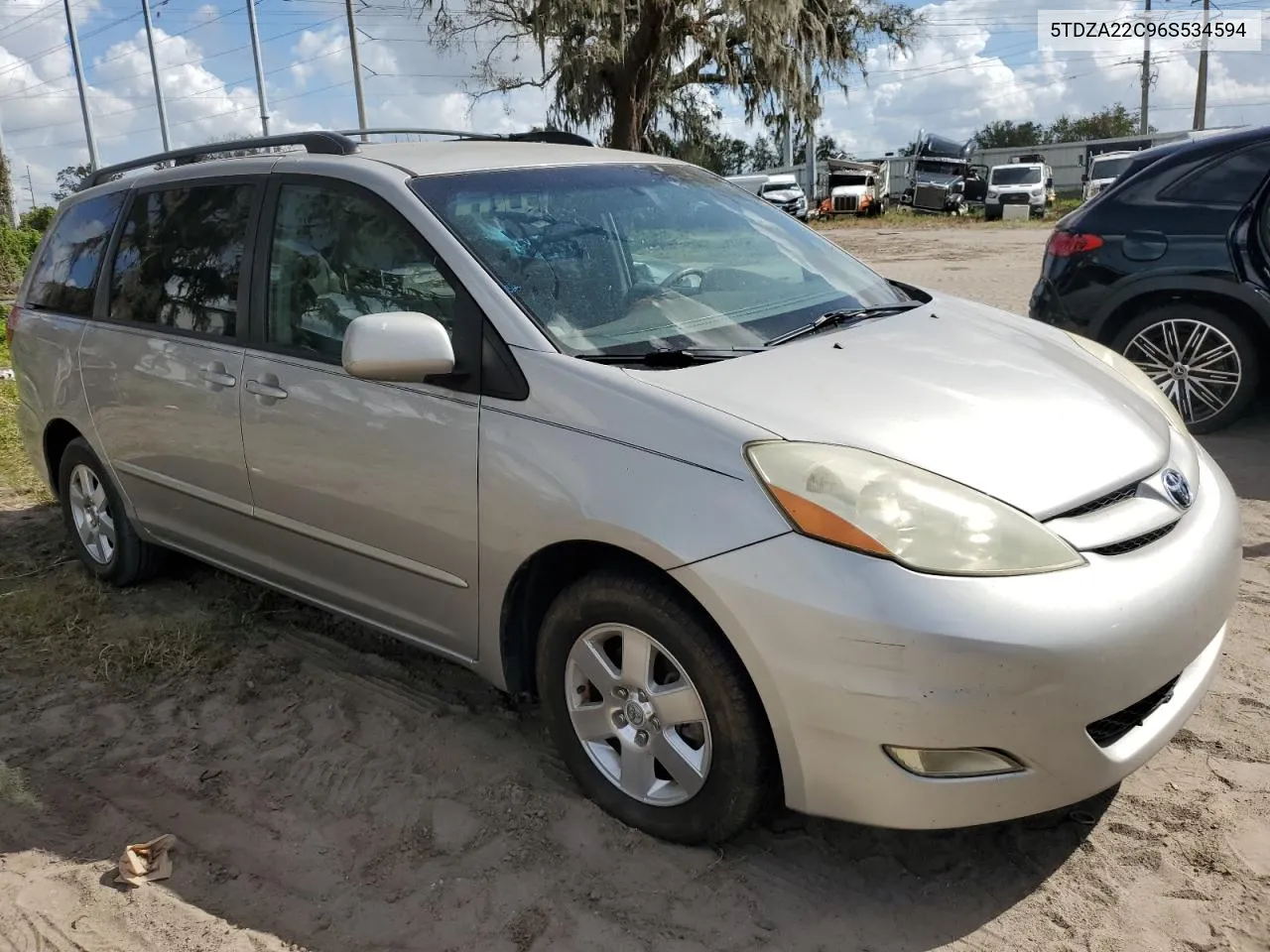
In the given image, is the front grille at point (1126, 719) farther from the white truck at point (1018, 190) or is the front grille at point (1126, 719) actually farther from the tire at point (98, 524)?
the white truck at point (1018, 190)

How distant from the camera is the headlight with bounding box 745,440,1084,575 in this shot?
7.15ft

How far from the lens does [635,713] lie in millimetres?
2631

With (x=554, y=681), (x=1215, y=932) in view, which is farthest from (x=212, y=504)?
(x=1215, y=932)

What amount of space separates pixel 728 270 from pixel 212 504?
6.52 ft

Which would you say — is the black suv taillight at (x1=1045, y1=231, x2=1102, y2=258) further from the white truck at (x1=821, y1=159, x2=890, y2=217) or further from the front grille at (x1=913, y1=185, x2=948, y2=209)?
the front grille at (x1=913, y1=185, x2=948, y2=209)

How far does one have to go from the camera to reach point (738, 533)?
7.52 ft

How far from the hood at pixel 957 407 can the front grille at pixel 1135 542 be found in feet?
0.40

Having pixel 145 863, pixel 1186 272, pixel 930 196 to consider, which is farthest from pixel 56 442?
pixel 930 196

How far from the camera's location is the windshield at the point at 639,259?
291cm

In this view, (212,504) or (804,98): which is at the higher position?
(804,98)

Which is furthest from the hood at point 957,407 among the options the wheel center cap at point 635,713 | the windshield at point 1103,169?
the windshield at point 1103,169

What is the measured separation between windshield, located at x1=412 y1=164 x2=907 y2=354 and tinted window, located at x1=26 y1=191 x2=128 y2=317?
6.41 feet

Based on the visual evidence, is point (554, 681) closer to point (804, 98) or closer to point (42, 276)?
point (42, 276)

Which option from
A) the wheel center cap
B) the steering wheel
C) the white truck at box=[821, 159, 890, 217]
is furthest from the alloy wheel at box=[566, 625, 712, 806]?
the white truck at box=[821, 159, 890, 217]
